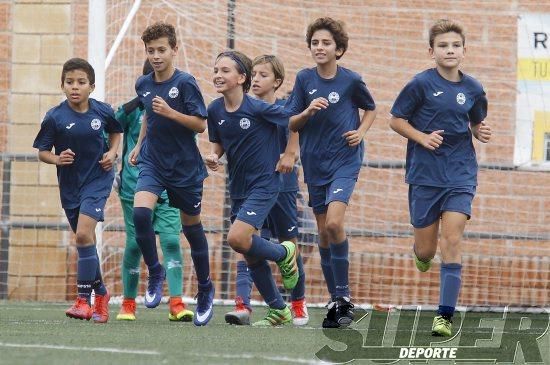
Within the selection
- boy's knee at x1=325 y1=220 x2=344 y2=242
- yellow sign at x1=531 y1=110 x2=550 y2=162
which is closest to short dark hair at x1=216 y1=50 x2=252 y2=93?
boy's knee at x1=325 y1=220 x2=344 y2=242

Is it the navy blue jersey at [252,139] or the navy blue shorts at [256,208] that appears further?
the navy blue jersey at [252,139]

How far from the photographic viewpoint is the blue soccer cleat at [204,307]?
9.23 m

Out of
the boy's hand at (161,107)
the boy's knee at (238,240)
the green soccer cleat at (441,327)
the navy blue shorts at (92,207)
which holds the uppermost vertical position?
the boy's hand at (161,107)

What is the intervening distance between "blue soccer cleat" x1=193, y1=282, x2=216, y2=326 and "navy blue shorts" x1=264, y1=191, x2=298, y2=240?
91 centimetres

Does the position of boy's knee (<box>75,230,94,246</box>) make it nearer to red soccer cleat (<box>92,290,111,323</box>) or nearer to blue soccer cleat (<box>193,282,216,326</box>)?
red soccer cleat (<box>92,290,111,323</box>)

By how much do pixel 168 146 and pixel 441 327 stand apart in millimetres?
2125

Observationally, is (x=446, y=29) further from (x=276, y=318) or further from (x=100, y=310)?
(x=100, y=310)

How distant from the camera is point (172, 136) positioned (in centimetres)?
924

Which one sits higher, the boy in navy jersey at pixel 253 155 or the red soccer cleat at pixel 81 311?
the boy in navy jersey at pixel 253 155

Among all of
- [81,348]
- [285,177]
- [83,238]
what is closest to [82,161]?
[83,238]

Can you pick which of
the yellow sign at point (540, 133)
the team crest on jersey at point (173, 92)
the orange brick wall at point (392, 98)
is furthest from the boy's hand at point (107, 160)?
the yellow sign at point (540, 133)

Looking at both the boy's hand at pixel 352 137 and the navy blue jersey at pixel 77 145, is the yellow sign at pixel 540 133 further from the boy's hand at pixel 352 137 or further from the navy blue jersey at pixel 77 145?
the navy blue jersey at pixel 77 145

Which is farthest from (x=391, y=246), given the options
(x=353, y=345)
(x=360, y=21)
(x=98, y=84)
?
(x=353, y=345)

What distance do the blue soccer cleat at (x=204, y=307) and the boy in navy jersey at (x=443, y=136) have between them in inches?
55.3
